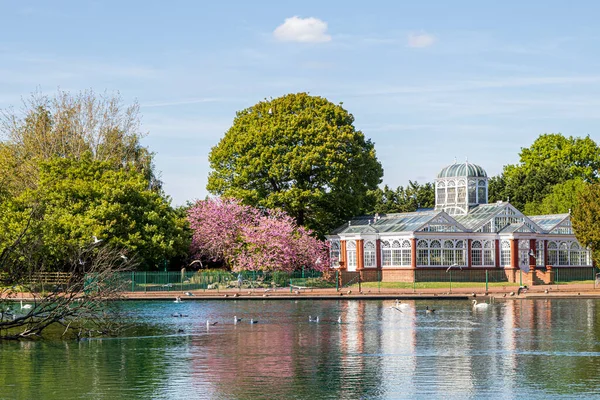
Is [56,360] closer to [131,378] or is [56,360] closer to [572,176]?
[131,378]

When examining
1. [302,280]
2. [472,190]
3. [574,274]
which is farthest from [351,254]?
[574,274]

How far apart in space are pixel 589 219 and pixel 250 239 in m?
25.8

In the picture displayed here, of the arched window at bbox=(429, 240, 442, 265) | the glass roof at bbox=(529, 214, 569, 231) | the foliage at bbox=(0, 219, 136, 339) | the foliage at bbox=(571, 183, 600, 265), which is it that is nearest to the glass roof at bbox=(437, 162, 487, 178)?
the glass roof at bbox=(529, 214, 569, 231)

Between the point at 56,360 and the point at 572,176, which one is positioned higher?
the point at 572,176

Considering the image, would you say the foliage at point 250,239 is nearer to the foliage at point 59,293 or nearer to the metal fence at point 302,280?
the metal fence at point 302,280

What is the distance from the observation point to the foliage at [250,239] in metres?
74.4

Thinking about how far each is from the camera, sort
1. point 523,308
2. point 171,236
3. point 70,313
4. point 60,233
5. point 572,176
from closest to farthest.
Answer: point 70,313 < point 523,308 < point 60,233 < point 171,236 < point 572,176

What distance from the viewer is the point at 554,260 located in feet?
263

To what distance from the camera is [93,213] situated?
67.4 metres

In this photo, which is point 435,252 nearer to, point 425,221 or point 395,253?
point 425,221

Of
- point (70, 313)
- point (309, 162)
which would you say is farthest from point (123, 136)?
point (70, 313)

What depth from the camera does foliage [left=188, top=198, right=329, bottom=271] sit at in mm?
74438

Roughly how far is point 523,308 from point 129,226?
29522 mm

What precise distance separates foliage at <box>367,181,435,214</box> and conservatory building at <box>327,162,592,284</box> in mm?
16892
